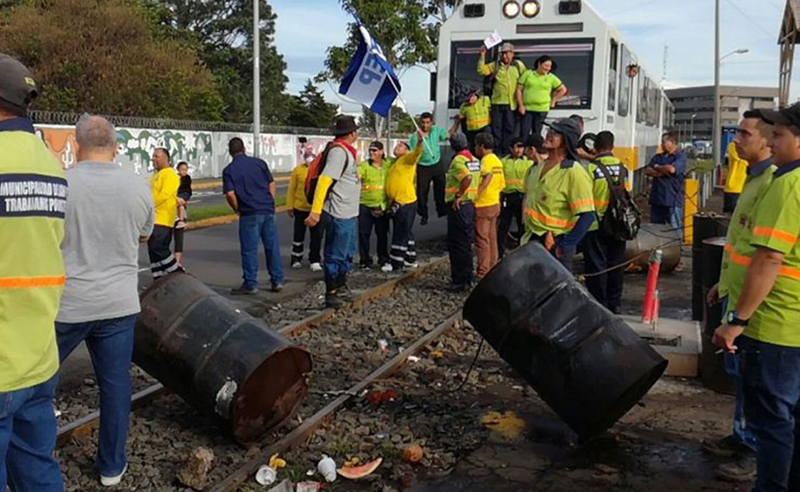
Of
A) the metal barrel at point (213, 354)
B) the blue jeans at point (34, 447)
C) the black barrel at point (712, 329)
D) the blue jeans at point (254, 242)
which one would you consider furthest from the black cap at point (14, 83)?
the blue jeans at point (254, 242)

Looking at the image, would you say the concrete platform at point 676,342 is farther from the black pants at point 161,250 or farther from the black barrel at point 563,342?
the black pants at point 161,250

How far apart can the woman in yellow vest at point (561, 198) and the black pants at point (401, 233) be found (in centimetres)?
450

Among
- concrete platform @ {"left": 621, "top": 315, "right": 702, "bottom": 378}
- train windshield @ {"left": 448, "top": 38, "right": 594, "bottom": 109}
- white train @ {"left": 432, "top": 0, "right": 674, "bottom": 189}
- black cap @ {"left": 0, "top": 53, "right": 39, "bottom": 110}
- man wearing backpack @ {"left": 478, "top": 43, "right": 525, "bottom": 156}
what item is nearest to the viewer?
black cap @ {"left": 0, "top": 53, "right": 39, "bottom": 110}

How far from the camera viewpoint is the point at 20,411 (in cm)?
299

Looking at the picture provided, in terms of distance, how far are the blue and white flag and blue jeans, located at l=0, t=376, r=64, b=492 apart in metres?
6.99

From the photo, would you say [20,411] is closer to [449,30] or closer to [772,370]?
[772,370]

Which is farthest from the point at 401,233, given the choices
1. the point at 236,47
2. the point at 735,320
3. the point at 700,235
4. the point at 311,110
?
the point at 236,47

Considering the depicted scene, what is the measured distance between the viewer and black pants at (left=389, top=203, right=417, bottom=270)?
10984mm

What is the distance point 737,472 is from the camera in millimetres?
4520

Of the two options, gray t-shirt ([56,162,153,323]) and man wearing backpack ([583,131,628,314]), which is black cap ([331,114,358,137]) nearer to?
man wearing backpack ([583,131,628,314])

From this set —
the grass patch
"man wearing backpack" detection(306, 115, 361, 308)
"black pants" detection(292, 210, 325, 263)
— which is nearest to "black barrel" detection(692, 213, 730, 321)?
"man wearing backpack" detection(306, 115, 361, 308)

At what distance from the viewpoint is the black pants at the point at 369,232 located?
11.3 m

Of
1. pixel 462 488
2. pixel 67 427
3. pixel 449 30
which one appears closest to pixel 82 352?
pixel 67 427

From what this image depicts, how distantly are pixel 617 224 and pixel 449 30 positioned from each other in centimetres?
663
